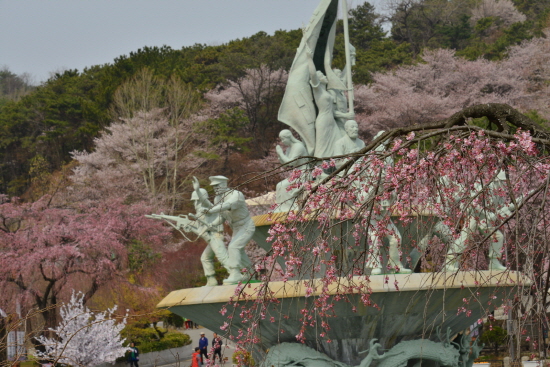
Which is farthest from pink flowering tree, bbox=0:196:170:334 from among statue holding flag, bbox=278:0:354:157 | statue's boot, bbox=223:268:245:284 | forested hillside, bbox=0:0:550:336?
statue's boot, bbox=223:268:245:284

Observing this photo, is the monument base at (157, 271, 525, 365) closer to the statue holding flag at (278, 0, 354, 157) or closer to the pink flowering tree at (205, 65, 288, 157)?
the statue holding flag at (278, 0, 354, 157)

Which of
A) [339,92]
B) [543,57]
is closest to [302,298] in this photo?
[339,92]

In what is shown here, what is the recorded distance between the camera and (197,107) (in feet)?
133

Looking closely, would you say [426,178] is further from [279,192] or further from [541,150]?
[279,192]

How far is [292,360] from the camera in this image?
33.9 feet

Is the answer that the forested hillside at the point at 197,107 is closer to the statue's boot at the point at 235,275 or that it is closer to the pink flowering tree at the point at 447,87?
the pink flowering tree at the point at 447,87

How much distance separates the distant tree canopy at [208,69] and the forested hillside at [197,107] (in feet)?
0.28

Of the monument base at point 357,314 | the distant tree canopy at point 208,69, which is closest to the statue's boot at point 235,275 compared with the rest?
the monument base at point 357,314

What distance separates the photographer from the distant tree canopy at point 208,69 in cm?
4172

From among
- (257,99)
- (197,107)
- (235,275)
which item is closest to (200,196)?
(235,275)

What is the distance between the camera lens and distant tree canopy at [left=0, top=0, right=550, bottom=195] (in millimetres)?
41719

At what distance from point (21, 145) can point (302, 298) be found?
37767mm

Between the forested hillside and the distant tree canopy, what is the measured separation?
87 mm

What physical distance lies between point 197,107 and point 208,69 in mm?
5922
